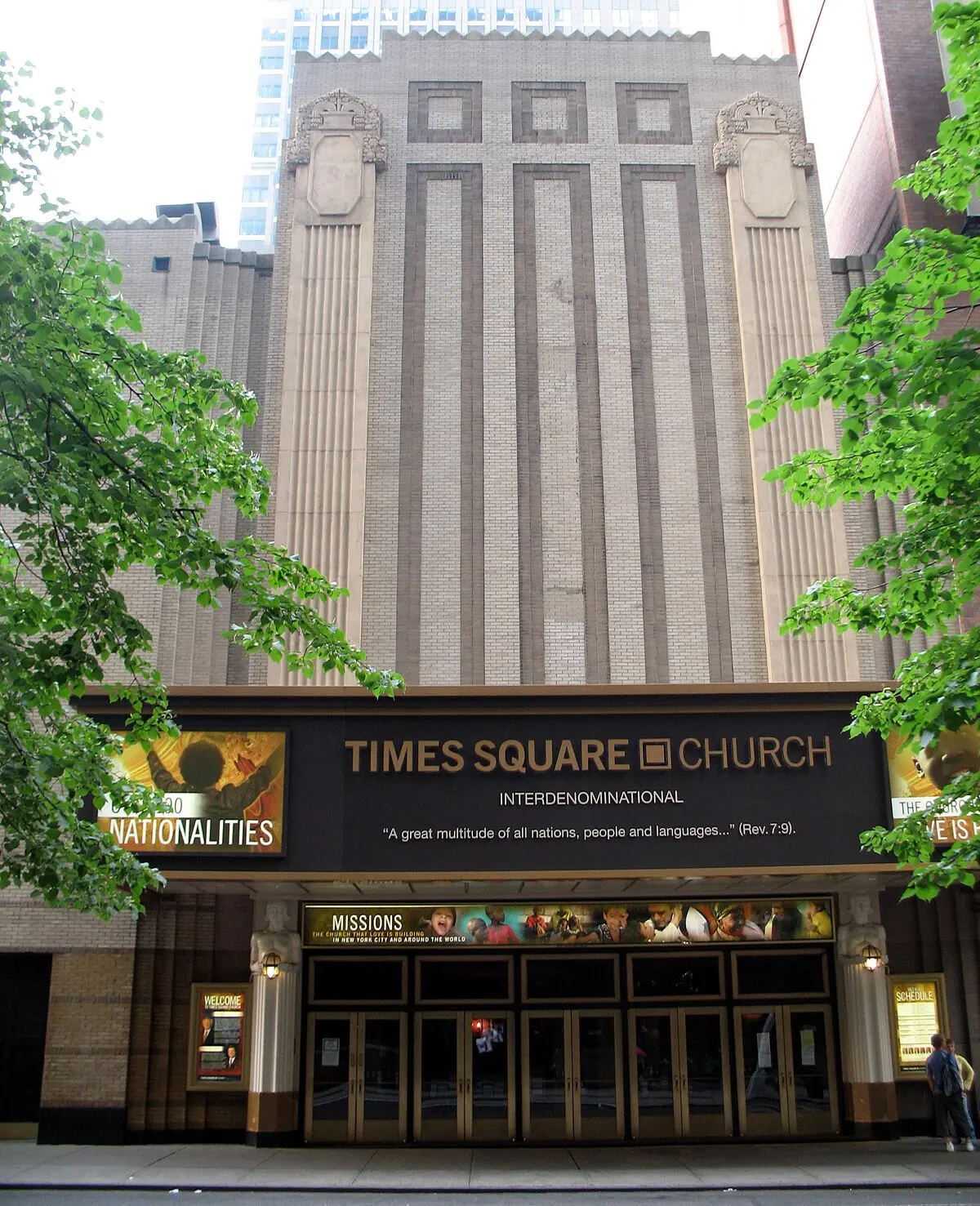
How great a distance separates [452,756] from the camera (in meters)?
17.0

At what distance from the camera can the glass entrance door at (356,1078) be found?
19016mm

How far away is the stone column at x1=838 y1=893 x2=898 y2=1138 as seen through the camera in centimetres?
1883

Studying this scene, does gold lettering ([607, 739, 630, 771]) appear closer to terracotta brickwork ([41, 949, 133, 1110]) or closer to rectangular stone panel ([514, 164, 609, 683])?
rectangular stone panel ([514, 164, 609, 683])

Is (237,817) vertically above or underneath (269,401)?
underneath

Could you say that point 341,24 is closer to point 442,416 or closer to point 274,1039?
point 442,416

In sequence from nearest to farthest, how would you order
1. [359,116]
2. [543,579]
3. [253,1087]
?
[253,1087], [543,579], [359,116]

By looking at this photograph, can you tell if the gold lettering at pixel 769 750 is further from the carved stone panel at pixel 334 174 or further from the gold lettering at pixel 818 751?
the carved stone panel at pixel 334 174

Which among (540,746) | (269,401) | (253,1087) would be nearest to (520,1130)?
(253,1087)

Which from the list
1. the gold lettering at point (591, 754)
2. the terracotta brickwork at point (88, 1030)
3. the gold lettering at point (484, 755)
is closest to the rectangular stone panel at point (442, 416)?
the gold lettering at point (484, 755)

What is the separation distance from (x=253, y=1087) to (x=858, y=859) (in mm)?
10162

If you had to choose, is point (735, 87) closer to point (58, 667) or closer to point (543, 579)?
point (543, 579)

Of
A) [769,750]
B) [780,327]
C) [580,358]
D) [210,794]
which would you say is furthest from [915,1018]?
[580,358]

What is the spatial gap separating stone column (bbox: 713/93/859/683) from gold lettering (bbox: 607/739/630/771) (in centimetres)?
476

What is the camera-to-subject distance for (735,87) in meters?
24.4
